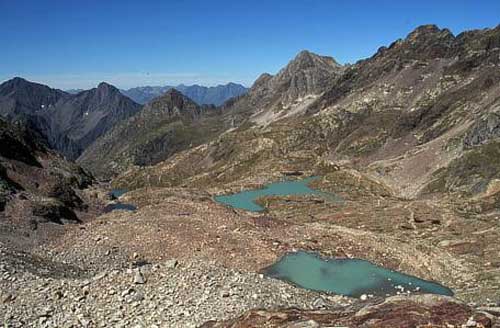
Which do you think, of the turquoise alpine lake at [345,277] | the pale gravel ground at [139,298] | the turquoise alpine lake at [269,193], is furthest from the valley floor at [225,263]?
the turquoise alpine lake at [269,193]

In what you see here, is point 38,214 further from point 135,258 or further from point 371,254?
point 371,254

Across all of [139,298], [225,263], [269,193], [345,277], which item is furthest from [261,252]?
Answer: [269,193]

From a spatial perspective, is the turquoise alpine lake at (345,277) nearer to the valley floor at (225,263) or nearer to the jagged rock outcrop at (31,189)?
the valley floor at (225,263)

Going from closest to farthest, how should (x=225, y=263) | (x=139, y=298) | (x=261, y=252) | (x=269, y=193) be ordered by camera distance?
(x=139, y=298), (x=225, y=263), (x=261, y=252), (x=269, y=193)

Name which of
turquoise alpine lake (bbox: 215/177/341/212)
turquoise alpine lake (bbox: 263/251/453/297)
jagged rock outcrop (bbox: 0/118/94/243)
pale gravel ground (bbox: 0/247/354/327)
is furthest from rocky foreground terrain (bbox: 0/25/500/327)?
turquoise alpine lake (bbox: 215/177/341/212)

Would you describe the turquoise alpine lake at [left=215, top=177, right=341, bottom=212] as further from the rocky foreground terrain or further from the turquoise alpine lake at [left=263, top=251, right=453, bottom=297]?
the turquoise alpine lake at [left=263, top=251, right=453, bottom=297]

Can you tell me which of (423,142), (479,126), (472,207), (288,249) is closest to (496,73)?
(423,142)

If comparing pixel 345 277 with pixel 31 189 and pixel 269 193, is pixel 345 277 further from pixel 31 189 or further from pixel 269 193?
pixel 269 193
